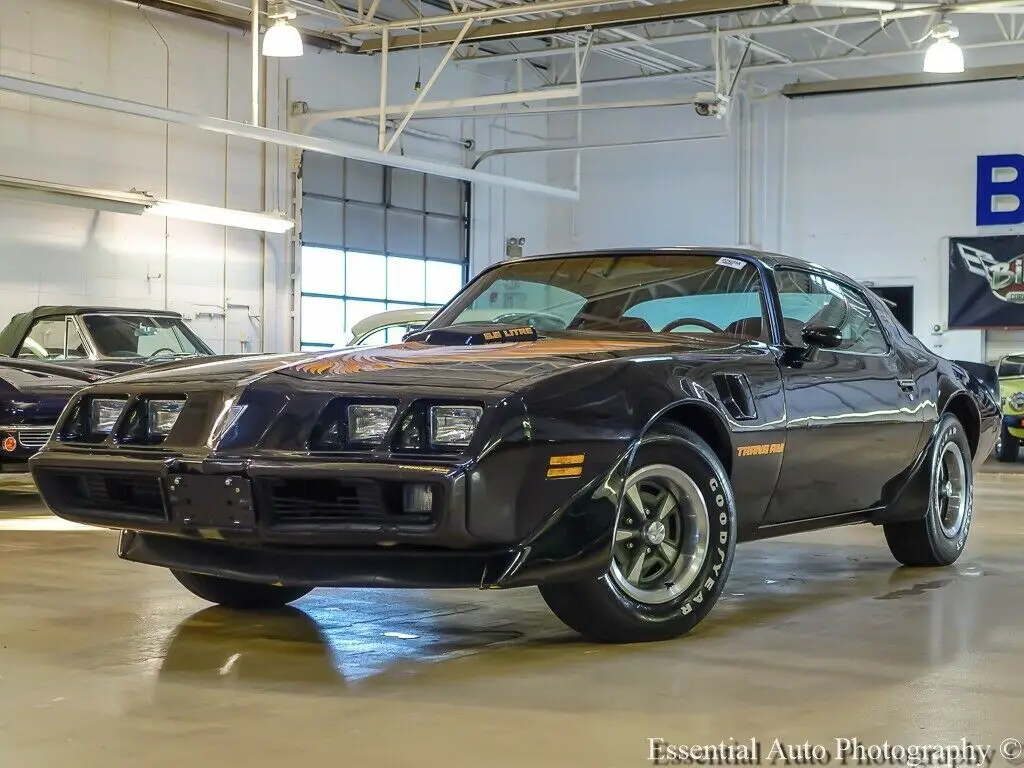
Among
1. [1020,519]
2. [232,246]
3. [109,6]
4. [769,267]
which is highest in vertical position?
[109,6]

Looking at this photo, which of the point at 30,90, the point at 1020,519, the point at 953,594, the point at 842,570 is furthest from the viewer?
the point at 30,90

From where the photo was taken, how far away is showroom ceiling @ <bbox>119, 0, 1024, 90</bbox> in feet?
53.5

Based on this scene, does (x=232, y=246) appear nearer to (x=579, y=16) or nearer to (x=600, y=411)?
(x=579, y=16)

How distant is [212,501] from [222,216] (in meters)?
14.0

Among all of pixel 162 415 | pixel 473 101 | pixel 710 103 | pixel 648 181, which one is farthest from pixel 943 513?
pixel 648 181

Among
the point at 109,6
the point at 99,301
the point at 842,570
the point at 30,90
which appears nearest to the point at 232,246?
the point at 99,301

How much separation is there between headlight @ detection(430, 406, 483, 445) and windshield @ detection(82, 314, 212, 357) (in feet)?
24.5

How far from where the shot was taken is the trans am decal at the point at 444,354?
13.5 feet

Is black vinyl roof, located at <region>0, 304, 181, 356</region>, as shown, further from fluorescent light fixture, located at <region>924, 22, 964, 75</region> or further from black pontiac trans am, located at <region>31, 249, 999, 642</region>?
fluorescent light fixture, located at <region>924, 22, 964, 75</region>

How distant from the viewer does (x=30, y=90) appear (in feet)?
45.4

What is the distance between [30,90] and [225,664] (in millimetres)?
11343

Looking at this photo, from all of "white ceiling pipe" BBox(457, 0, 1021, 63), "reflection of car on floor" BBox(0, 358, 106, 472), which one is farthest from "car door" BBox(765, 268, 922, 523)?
"white ceiling pipe" BBox(457, 0, 1021, 63)

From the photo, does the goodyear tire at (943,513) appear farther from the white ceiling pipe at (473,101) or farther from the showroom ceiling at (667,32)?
the white ceiling pipe at (473,101)

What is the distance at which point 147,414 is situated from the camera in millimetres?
4176
